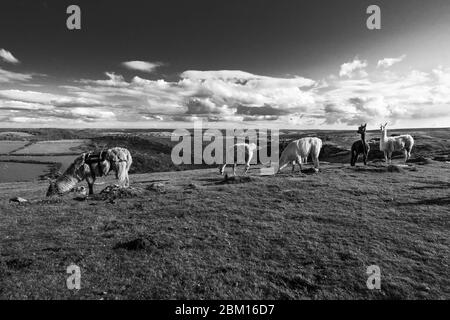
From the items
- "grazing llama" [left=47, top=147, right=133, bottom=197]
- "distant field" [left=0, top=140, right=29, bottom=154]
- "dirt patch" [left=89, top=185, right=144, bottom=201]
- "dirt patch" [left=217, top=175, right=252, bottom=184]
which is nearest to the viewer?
"dirt patch" [left=89, top=185, right=144, bottom=201]

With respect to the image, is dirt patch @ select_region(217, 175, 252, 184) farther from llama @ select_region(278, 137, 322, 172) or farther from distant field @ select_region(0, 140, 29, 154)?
distant field @ select_region(0, 140, 29, 154)

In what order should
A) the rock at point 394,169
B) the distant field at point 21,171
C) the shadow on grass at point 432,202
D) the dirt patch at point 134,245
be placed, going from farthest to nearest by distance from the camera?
the distant field at point 21,171 → the rock at point 394,169 → the shadow on grass at point 432,202 → the dirt patch at point 134,245

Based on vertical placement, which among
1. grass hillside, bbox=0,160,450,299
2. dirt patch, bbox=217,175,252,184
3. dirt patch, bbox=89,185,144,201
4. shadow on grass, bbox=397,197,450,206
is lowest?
grass hillside, bbox=0,160,450,299

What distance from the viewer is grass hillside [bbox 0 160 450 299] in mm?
9930

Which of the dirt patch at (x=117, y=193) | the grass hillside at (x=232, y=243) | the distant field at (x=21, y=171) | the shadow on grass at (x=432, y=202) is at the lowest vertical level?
the distant field at (x=21, y=171)

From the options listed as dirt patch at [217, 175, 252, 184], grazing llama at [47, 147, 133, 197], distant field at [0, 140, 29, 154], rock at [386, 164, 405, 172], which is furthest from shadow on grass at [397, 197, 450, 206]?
distant field at [0, 140, 29, 154]

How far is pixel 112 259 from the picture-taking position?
1159 centimetres

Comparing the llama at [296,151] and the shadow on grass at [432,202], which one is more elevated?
the llama at [296,151]

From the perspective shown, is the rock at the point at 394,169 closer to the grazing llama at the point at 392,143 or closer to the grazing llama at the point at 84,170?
the grazing llama at the point at 392,143

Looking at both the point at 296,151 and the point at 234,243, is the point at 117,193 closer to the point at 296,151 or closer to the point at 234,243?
the point at 234,243

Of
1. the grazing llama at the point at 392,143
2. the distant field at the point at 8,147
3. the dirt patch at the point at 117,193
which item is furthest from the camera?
the distant field at the point at 8,147

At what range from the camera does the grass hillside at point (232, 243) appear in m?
9.93

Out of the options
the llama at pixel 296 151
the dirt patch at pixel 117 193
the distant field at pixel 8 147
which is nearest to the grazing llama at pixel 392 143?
the llama at pixel 296 151
